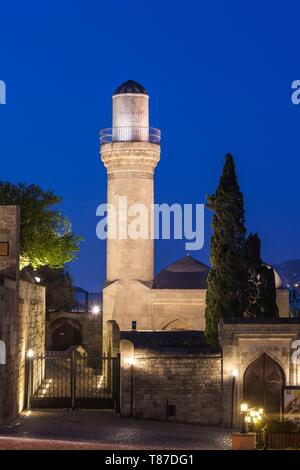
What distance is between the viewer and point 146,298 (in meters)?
52.6

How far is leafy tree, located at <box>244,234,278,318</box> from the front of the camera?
35.7 metres

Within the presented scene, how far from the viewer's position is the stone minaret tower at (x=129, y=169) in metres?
51.7

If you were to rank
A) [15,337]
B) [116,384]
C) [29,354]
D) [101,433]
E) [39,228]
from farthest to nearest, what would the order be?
[39,228] → [29,354] → [116,384] → [15,337] → [101,433]

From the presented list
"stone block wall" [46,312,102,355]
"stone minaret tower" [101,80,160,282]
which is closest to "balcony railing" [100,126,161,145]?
"stone minaret tower" [101,80,160,282]

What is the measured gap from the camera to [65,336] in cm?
6656

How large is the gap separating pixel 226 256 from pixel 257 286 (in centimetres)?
156

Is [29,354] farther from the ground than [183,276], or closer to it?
closer to it

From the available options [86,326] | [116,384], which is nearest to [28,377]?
[116,384]

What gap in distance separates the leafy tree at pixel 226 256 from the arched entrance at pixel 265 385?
3376 mm

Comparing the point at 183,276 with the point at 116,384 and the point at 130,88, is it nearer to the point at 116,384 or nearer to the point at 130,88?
the point at 130,88

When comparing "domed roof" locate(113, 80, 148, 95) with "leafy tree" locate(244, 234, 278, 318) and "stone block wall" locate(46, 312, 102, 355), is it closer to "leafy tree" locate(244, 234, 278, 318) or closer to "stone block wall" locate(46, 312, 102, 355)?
"stone block wall" locate(46, 312, 102, 355)

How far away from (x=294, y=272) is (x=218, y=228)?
541 ft

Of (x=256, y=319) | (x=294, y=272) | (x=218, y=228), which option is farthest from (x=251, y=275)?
(x=294, y=272)

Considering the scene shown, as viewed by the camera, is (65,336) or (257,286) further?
(65,336)
